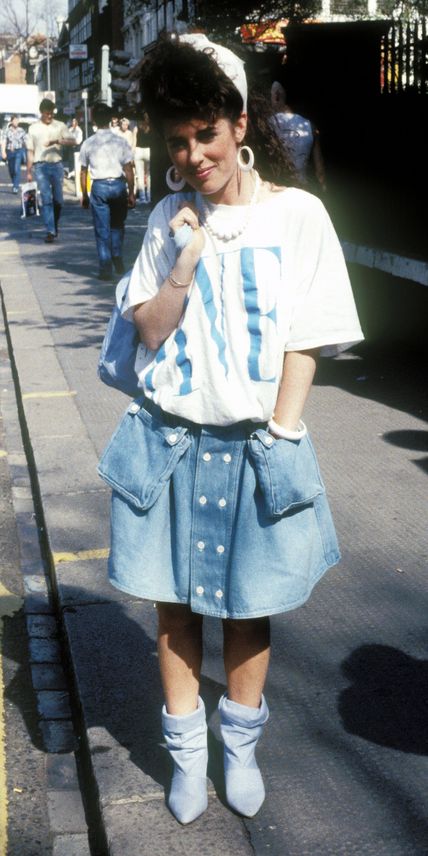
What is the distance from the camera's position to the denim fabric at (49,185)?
16.0 m

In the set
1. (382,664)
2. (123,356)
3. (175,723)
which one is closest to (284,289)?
(123,356)

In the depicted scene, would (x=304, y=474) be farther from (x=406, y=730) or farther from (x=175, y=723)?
(x=406, y=730)

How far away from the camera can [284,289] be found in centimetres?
244

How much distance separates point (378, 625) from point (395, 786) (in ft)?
3.26

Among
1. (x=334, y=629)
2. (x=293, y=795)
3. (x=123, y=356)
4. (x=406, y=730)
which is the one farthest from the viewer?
(x=334, y=629)

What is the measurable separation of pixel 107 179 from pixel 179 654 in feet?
33.6

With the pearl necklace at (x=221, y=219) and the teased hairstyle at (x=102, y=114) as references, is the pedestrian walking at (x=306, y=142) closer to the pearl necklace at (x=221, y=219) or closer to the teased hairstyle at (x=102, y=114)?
the teased hairstyle at (x=102, y=114)

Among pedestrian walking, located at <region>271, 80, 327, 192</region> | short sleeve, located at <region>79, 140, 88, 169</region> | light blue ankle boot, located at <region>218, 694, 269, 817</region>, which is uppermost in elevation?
pedestrian walking, located at <region>271, 80, 327, 192</region>

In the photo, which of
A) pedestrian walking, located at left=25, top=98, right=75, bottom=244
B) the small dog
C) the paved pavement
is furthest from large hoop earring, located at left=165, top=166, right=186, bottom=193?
the small dog

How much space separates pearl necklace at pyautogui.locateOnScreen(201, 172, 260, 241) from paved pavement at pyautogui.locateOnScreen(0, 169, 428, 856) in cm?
133

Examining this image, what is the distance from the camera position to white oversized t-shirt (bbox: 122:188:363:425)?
2434 millimetres

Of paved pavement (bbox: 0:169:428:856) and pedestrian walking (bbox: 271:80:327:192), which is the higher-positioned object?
pedestrian walking (bbox: 271:80:327:192)

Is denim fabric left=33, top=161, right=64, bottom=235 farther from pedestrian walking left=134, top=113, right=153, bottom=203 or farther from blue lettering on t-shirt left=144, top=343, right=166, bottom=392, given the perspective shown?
blue lettering on t-shirt left=144, top=343, right=166, bottom=392

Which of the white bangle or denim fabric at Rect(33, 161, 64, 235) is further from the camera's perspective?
denim fabric at Rect(33, 161, 64, 235)
